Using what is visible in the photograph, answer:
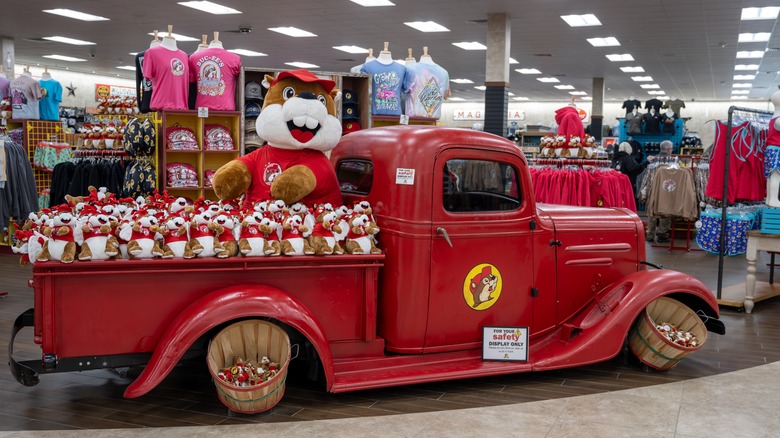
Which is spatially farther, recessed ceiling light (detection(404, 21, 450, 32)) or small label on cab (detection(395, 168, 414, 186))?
recessed ceiling light (detection(404, 21, 450, 32))

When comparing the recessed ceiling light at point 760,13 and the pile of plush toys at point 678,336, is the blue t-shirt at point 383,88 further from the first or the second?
the recessed ceiling light at point 760,13

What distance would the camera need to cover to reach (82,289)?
317 centimetres

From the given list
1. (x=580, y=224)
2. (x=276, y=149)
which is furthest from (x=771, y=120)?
(x=276, y=149)

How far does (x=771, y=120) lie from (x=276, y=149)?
4483 mm

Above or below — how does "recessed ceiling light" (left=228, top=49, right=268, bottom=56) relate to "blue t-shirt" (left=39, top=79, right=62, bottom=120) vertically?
above

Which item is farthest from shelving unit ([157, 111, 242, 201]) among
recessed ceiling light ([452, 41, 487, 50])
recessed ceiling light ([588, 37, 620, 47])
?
recessed ceiling light ([588, 37, 620, 47])

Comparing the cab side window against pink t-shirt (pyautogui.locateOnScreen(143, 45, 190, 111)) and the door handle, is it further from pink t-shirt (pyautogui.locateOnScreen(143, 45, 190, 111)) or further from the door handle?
pink t-shirt (pyautogui.locateOnScreen(143, 45, 190, 111))

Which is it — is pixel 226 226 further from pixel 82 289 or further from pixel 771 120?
pixel 771 120

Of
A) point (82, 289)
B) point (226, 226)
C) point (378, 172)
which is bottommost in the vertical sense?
point (82, 289)

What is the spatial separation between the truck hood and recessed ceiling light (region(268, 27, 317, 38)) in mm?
11434

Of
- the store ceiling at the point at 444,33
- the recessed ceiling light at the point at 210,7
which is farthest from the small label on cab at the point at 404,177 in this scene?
the recessed ceiling light at the point at 210,7

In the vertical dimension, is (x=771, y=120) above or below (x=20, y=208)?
above

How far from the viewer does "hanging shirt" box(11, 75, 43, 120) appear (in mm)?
9945

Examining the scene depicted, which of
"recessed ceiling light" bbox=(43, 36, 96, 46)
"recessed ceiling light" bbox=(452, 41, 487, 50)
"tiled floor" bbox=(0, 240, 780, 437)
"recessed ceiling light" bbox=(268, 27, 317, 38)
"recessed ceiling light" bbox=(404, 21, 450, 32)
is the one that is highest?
"recessed ceiling light" bbox=(268, 27, 317, 38)
